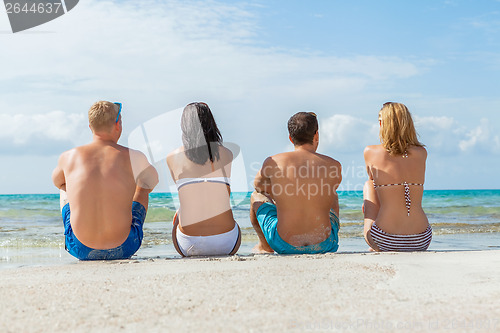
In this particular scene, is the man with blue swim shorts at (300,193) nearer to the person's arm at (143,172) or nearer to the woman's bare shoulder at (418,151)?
the woman's bare shoulder at (418,151)

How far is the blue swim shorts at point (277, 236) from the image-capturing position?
4.74 m

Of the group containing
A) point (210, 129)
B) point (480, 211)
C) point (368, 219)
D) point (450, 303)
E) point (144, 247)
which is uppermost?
point (210, 129)

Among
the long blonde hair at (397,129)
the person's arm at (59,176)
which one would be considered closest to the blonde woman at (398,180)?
the long blonde hair at (397,129)

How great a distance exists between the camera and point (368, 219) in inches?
200

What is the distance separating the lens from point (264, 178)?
477cm

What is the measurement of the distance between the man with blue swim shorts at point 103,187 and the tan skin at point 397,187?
2.04 m

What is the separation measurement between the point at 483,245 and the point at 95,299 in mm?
6193

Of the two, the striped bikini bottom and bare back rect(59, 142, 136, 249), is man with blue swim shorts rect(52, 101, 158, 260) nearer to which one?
bare back rect(59, 142, 136, 249)

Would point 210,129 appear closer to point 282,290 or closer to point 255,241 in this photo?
point 282,290

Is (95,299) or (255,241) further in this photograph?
(255,241)

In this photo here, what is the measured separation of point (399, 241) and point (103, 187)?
271 centimetres

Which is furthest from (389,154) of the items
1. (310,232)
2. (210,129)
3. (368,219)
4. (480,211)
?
(480,211)

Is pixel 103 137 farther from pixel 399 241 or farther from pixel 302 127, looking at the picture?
pixel 399 241

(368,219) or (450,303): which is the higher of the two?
(450,303)
